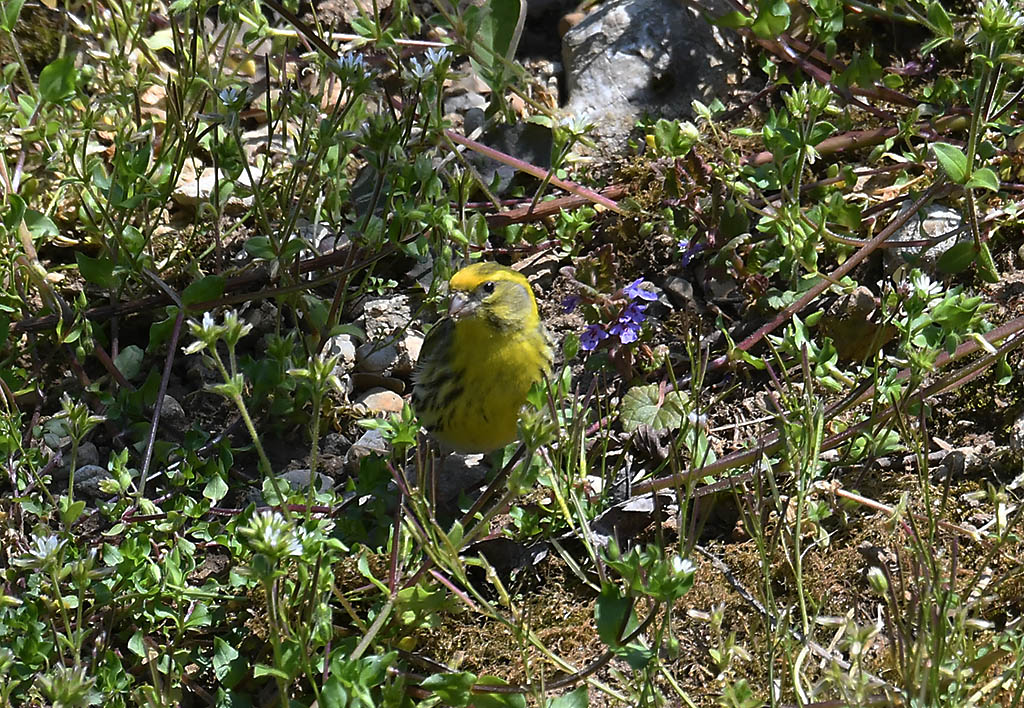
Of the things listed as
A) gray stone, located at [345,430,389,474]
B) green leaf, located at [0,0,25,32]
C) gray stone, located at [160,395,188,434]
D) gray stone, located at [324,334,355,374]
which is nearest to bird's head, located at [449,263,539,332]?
gray stone, located at [345,430,389,474]

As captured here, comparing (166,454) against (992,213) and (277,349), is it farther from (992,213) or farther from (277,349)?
(992,213)

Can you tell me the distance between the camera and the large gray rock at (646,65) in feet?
15.7

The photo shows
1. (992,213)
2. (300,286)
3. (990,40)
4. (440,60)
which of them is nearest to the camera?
(990,40)

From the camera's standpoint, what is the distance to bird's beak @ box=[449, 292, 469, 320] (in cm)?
355

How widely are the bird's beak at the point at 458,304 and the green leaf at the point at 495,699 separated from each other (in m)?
1.22

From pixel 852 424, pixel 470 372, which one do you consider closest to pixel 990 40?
pixel 852 424

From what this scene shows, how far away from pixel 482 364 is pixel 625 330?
50cm

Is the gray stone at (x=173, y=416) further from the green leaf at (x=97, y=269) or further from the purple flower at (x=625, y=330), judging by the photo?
the purple flower at (x=625, y=330)

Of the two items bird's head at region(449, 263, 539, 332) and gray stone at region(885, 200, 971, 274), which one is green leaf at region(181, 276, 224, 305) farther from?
gray stone at region(885, 200, 971, 274)

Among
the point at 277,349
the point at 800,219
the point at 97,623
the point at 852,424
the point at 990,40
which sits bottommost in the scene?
the point at 97,623

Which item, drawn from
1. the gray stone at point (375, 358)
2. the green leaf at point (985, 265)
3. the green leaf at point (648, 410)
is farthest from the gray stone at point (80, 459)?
the green leaf at point (985, 265)

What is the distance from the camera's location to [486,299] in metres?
3.59

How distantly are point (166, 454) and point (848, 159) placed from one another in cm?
271

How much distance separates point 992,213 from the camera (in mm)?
3783
